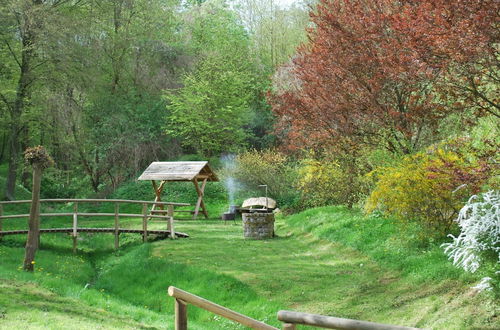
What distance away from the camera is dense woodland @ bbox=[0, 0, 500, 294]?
356 inches

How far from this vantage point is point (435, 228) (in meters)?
10.4

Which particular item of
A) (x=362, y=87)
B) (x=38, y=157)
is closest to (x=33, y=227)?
(x=38, y=157)

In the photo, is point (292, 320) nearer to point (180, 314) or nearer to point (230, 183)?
point (180, 314)

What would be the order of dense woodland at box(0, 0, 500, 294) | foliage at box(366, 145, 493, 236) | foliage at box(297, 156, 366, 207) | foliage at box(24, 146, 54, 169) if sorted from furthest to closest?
foliage at box(297, 156, 366, 207), foliage at box(24, 146, 54, 169), foliage at box(366, 145, 493, 236), dense woodland at box(0, 0, 500, 294)

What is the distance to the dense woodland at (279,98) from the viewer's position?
9.04 metres

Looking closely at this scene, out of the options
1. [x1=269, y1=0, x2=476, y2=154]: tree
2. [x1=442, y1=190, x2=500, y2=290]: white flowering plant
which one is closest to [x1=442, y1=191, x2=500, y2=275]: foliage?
[x1=442, y1=190, x2=500, y2=290]: white flowering plant

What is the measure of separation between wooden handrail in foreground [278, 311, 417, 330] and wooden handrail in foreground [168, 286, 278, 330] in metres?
0.52

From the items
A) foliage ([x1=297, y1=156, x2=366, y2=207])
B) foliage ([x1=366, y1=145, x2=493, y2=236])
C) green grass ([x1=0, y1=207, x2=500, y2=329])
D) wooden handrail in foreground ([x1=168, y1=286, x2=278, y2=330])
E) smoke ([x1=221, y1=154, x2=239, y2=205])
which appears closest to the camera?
wooden handrail in foreground ([x1=168, y1=286, x2=278, y2=330])

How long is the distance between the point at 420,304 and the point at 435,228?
2.56 meters

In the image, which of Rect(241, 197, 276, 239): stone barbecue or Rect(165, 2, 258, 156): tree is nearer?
Rect(241, 197, 276, 239): stone barbecue

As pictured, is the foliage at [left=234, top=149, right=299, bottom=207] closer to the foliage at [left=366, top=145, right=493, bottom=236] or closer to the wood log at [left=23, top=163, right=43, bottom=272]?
the wood log at [left=23, top=163, right=43, bottom=272]

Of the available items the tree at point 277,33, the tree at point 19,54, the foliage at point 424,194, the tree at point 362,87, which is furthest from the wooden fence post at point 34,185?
the tree at point 277,33

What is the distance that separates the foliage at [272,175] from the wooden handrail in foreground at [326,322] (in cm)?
1819

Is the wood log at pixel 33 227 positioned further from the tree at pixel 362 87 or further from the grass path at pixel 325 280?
the tree at pixel 362 87
